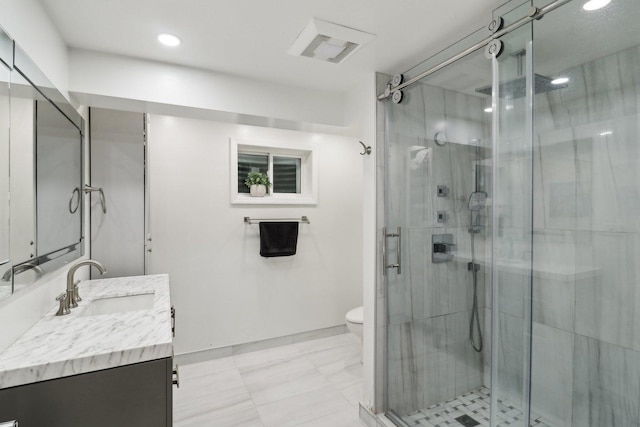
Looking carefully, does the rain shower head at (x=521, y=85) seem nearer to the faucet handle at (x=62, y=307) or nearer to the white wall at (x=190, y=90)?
the white wall at (x=190, y=90)

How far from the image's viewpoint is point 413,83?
6.16 feet

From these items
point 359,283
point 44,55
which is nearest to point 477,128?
point 44,55

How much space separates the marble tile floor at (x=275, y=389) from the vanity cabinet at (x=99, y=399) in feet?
3.63

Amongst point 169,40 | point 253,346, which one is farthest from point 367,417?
point 169,40

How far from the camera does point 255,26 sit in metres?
1.53

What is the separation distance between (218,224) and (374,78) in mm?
1835

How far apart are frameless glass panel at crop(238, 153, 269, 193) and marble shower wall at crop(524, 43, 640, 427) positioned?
7.99 feet

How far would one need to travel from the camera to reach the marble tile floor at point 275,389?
2104 mm

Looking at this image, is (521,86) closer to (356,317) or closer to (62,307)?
(356,317)

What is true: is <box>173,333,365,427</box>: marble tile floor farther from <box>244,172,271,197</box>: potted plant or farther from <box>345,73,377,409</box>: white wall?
<box>244,172,271,197</box>: potted plant

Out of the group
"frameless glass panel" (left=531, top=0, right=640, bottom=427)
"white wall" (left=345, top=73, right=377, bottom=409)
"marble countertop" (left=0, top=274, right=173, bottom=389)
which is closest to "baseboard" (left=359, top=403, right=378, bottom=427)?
"white wall" (left=345, top=73, right=377, bottom=409)

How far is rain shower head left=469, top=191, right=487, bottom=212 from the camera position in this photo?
Answer: 61.0 inches

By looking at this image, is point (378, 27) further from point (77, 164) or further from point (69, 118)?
point (77, 164)

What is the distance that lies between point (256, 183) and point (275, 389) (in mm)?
1781
